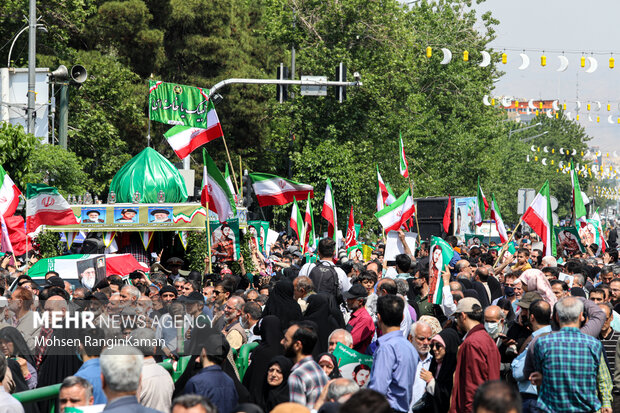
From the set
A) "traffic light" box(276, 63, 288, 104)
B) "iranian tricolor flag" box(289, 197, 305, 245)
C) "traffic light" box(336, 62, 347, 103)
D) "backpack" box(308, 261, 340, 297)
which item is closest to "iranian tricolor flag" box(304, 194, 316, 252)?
"iranian tricolor flag" box(289, 197, 305, 245)

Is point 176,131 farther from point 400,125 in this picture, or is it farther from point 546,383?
point 400,125

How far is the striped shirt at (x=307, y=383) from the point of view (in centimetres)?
661

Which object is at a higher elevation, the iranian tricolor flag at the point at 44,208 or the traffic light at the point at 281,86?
the traffic light at the point at 281,86

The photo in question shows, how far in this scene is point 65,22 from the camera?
3222 centimetres

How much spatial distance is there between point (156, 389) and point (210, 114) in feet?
34.1

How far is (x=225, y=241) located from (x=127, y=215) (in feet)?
12.9

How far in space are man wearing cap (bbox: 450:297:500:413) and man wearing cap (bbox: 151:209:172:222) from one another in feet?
44.1

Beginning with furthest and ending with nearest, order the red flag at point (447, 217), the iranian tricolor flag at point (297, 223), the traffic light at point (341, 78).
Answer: the red flag at point (447, 217) → the traffic light at point (341, 78) → the iranian tricolor flag at point (297, 223)

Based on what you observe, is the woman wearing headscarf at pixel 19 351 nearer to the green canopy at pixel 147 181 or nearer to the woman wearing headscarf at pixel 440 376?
the woman wearing headscarf at pixel 440 376

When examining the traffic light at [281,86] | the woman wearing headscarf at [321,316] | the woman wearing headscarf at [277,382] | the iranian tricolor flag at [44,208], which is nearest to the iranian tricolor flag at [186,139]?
the iranian tricolor flag at [44,208]

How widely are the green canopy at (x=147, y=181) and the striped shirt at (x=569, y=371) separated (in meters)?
19.0

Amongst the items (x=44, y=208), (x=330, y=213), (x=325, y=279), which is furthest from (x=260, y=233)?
(x=325, y=279)

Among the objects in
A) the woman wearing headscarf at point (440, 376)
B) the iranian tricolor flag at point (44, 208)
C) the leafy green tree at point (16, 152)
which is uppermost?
the leafy green tree at point (16, 152)

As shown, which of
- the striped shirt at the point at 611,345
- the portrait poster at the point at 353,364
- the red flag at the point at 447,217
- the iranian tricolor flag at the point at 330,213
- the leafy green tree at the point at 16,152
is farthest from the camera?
the red flag at the point at 447,217
